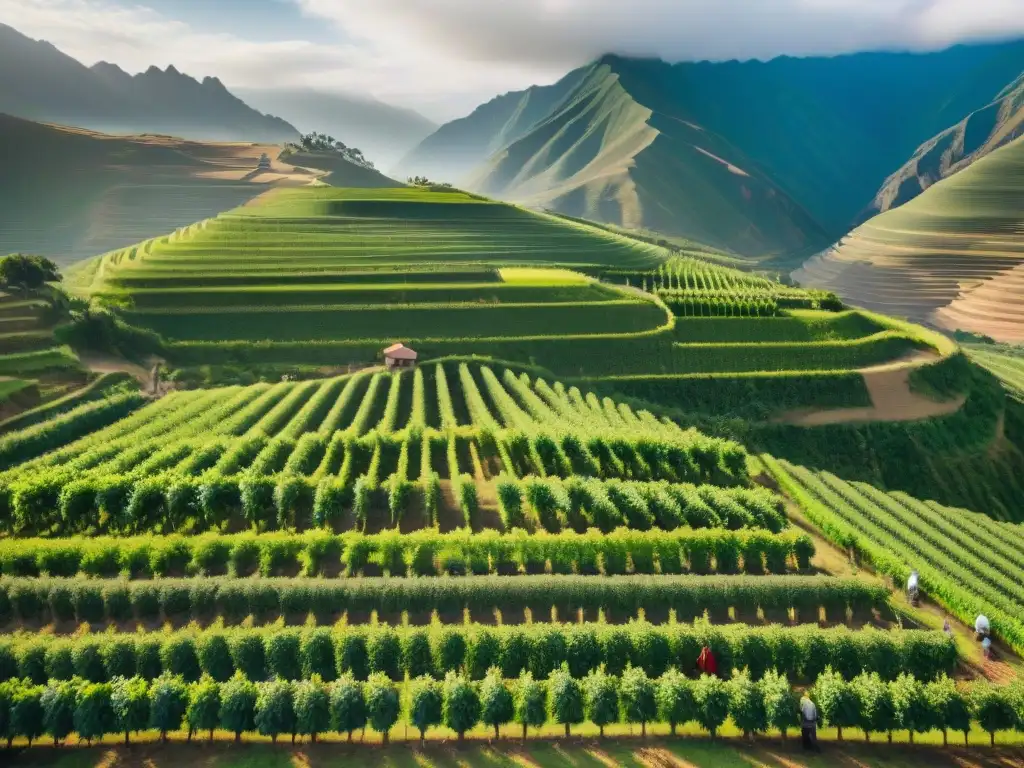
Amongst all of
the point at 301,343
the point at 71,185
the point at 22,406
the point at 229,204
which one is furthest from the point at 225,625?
the point at 71,185

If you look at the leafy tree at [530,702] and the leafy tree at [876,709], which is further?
the leafy tree at [876,709]

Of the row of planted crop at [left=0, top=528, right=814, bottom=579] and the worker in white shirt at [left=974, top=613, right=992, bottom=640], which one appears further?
the row of planted crop at [left=0, top=528, right=814, bottom=579]

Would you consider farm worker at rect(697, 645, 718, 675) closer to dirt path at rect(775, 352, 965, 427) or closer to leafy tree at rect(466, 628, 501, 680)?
leafy tree at rect(466, 628, 501, 680)

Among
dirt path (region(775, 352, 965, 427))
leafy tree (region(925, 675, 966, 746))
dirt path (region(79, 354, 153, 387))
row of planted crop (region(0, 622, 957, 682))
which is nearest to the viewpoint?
leafy tree (region(925, 675, 966, 746))

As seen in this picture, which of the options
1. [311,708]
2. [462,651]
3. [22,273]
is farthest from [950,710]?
[22,273]

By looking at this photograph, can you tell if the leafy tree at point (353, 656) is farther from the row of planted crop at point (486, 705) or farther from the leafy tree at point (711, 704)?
the leafy tree at point (711, 704)

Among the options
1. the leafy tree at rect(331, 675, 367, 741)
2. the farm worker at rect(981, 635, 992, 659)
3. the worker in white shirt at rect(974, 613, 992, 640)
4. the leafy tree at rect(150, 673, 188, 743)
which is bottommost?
the leafy tree at rect(150, 673, 188, 743)

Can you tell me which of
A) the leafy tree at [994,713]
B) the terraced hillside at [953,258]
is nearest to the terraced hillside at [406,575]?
the leafy tree at [994,713]

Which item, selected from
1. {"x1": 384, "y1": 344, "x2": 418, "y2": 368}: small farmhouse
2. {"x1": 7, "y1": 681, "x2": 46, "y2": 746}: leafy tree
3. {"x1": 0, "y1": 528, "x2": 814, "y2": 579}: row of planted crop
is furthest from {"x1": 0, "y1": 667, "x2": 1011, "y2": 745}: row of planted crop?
{"x1": 384, "y1": 344, "x2": 418, "y2": 368}: small farmhouse
